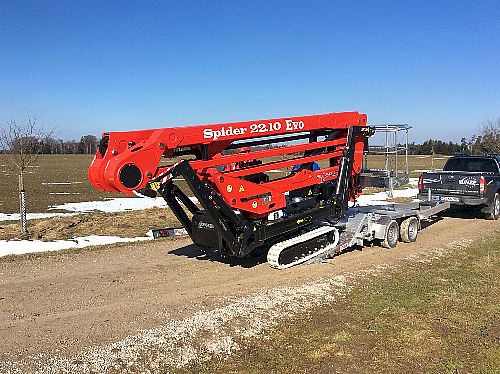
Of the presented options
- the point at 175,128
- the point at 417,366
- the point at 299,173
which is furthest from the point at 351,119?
the point at 417,366

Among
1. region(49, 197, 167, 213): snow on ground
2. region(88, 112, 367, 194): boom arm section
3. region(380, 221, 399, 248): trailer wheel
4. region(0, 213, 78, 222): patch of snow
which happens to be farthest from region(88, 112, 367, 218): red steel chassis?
region(49, 197, 167, 213): snow on ground

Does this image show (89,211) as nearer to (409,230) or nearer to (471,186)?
(409,230)

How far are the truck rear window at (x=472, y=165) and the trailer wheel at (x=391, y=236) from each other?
5969 mm

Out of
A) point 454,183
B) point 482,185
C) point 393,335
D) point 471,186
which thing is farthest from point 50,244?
point 482,185

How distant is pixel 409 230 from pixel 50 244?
831 cm

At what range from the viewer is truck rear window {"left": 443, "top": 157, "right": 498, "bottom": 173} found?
14836 millimetres

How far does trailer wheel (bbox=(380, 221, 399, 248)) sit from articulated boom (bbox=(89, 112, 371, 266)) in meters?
1.22

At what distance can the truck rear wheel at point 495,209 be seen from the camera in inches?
566

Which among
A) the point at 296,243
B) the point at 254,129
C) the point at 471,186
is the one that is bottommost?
the point at 296,243

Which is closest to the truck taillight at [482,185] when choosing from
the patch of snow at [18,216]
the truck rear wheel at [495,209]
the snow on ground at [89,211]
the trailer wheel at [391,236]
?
the truck rear wheel at [495,209]

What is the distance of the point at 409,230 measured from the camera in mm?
11125

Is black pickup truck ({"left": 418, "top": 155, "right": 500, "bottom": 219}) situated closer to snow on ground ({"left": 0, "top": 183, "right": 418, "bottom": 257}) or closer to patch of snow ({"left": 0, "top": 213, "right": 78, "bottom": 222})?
snow on ground ({"left": 0, "top": 183, "right": 418, "bottom": 257})

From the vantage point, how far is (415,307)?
254 inches

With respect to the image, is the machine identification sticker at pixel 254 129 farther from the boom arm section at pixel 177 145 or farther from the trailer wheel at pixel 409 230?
the trailer wheel at pixel 409 230
